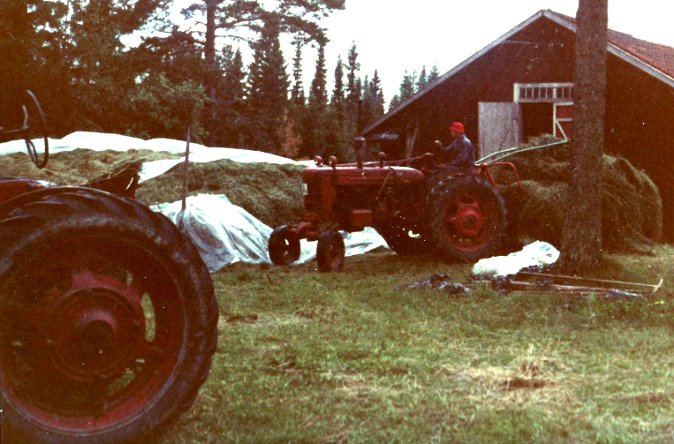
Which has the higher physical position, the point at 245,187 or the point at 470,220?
the point at 245,187

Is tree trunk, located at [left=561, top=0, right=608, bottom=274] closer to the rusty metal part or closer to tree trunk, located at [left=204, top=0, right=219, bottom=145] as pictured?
the rusty metal part

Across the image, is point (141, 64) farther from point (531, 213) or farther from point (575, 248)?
point (575, 248)

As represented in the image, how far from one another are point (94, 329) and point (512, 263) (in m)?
7.37

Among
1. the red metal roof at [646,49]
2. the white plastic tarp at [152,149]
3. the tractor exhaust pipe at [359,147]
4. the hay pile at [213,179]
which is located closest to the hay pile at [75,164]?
the hay pile at [213,179]

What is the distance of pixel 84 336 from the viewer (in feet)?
11.0

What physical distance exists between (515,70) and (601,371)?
15413 mm

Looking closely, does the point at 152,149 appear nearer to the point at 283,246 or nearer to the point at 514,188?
the point at 283,246

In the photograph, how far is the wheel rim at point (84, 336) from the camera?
10.9 feet

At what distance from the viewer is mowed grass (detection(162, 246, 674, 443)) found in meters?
3.87

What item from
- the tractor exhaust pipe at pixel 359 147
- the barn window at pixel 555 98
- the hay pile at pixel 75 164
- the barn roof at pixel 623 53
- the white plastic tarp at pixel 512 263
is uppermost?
the barn roof at pixel 623 53

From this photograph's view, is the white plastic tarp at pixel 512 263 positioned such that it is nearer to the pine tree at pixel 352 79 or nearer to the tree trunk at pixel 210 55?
the tree trunk at pixel 210 55

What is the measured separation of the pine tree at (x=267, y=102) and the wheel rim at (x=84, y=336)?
98.9 ft

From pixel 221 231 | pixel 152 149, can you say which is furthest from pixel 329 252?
pixel 152 149

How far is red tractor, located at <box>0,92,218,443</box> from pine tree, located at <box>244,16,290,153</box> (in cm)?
3014
